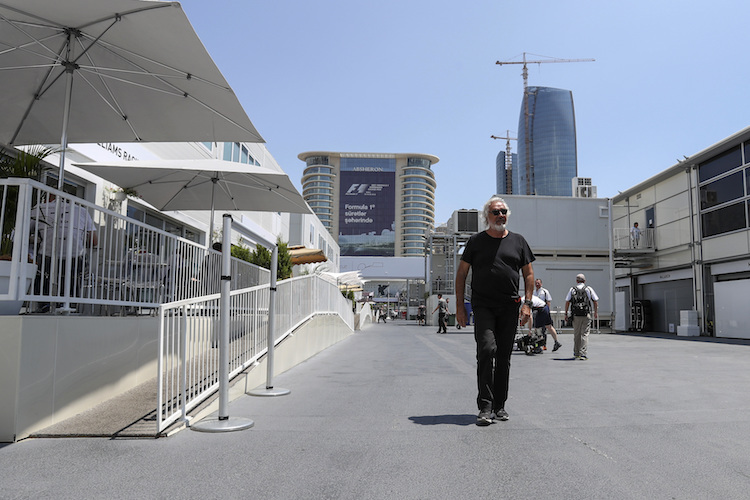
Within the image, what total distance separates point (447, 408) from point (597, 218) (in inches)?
1151

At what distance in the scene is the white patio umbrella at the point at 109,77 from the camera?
5.43m

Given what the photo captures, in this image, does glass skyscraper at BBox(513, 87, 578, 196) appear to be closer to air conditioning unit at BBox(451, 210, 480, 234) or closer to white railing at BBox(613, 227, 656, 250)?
air conditioning unit at BBox(451, 210, 480, 234)

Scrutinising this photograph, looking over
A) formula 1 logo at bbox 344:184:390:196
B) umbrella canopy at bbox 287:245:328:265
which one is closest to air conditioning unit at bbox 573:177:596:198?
umbrella canopy at bbox 287:245:328:265

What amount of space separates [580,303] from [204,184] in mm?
7442

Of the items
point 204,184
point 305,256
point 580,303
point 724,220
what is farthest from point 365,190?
point 204,184

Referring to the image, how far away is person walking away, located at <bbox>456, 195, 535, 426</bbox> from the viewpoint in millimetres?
4664

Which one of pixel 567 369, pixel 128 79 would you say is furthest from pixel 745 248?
pixel 128 79

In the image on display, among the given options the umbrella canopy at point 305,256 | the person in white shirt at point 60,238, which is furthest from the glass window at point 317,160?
the person in white shirt at point 60,238

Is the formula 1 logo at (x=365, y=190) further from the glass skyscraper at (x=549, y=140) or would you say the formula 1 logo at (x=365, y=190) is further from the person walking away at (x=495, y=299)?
the person walking away at (x=495, y=299)

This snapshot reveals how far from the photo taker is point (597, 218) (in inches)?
1255

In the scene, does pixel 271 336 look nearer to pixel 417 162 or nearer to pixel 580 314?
pixel 580 314

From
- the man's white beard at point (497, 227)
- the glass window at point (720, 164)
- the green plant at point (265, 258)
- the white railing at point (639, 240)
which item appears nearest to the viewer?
the man's white beard at point (497, 227)

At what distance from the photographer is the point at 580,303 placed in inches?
437

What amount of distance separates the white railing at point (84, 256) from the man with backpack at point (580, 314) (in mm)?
7095
